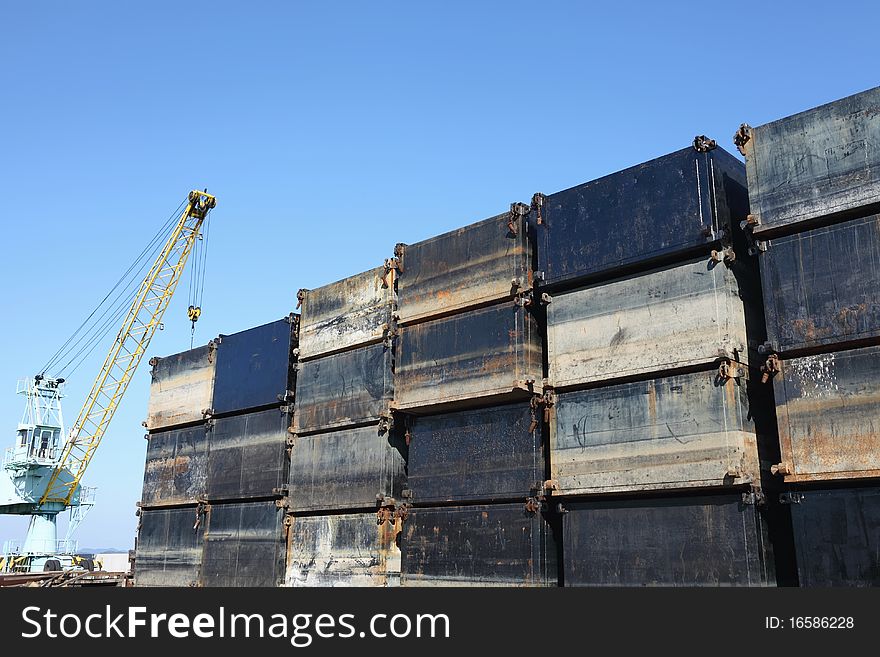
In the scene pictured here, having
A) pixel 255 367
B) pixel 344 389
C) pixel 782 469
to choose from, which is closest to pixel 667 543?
pixel 782 469

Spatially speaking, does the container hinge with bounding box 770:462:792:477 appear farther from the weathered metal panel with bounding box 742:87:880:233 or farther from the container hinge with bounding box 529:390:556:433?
the container hinge with bounding box 529:390:556:433

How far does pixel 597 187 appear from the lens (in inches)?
607

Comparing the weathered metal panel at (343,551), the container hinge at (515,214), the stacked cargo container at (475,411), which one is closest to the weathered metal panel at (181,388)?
the weathered metal panel at (343,551)

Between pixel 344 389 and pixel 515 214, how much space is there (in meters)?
6.13

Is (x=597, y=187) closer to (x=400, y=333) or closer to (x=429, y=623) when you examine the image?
(x=400, y=333)

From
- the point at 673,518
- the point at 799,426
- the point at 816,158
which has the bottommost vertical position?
the point at 673,518

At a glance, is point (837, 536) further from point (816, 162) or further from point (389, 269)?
point (389, 269)

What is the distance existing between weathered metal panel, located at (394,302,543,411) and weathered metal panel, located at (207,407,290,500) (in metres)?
4.63

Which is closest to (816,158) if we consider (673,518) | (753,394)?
(753,394)

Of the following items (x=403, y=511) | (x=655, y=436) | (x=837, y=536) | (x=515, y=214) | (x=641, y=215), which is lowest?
(x=837, y=536)

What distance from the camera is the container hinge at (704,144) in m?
13.9

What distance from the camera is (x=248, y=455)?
72.2 ft

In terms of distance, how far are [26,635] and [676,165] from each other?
11.9 meters

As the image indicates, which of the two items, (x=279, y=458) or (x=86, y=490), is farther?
(x=86, y=490)
